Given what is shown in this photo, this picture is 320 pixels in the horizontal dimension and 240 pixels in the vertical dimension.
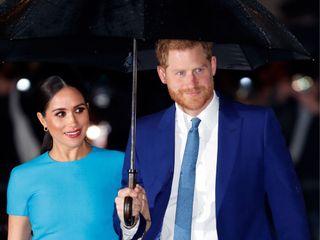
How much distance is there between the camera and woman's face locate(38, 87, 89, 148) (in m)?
6.19

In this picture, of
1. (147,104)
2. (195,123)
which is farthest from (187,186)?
(147,104)

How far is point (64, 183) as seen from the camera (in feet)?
20.6

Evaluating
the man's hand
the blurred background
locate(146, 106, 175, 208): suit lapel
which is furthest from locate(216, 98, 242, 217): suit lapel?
the blurred background

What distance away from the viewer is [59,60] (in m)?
6.34

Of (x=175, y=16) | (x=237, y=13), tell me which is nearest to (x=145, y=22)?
(x=175, y=16)

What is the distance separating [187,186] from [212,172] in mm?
164

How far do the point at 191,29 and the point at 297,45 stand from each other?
823 millimetres

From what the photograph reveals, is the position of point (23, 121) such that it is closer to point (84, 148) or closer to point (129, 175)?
point (84, 148)

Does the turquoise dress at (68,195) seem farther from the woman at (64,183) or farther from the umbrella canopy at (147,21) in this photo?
the umbrella canopy at (147,21)

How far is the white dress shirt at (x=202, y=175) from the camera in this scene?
5594mm

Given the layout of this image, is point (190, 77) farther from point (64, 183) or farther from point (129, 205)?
point (64, 183)

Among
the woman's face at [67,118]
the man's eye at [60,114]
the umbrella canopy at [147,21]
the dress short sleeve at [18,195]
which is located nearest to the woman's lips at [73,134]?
the woman's face at [67,118]

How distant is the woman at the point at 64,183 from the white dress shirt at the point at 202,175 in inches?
25.0

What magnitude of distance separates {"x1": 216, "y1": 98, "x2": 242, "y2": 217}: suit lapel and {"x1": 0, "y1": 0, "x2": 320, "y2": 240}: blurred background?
3.90m
